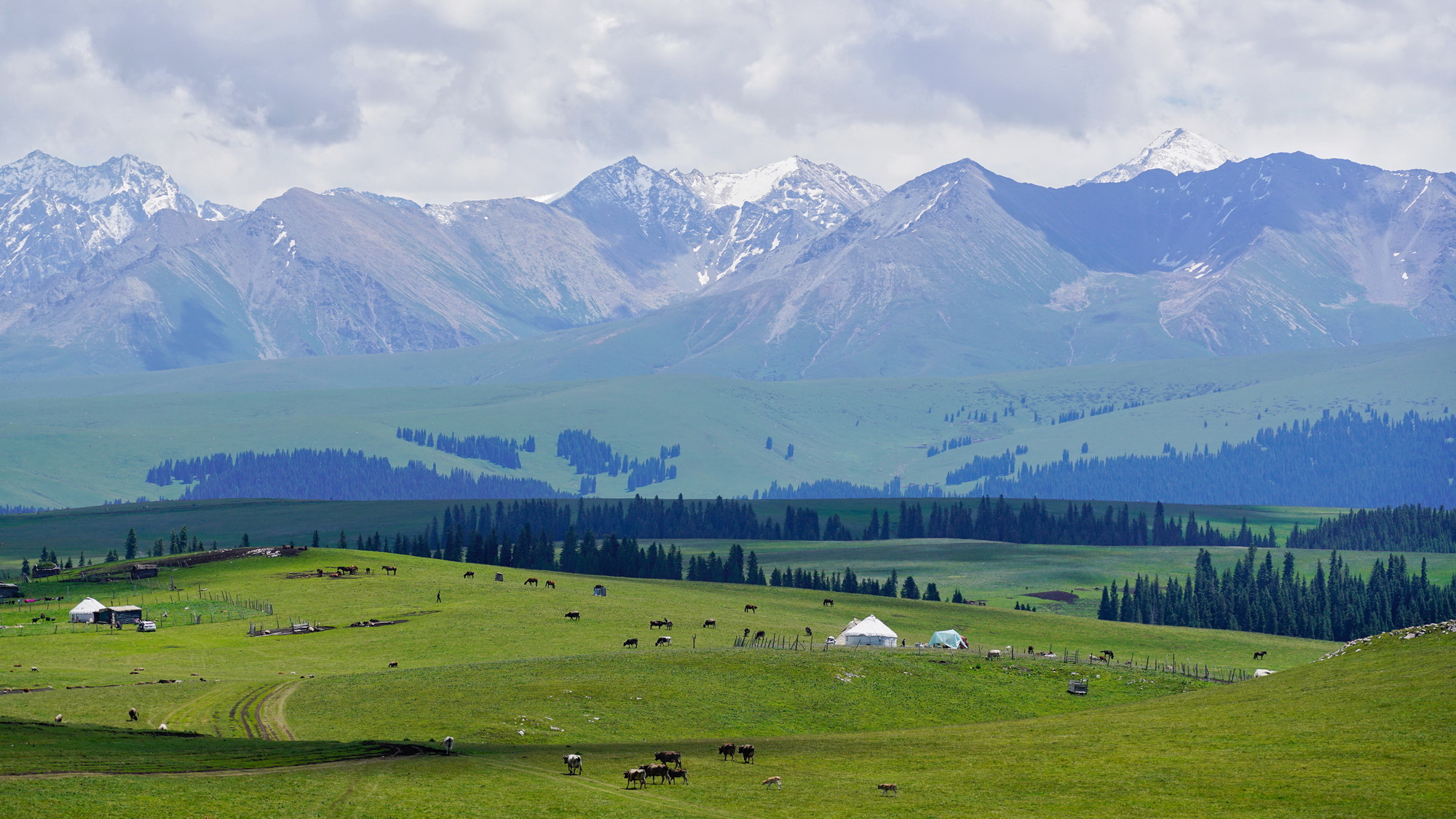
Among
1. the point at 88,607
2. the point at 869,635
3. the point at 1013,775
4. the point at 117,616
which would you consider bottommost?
the point at 117,616

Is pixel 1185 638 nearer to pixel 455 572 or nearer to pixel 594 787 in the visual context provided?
pixel 455 572

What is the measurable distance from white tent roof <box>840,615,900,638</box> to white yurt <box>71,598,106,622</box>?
236 ft

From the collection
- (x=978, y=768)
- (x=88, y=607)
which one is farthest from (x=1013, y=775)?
(x=88, y=607)

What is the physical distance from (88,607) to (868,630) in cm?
7530

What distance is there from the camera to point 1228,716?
8081 cm

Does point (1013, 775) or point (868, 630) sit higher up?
point (868, 630)

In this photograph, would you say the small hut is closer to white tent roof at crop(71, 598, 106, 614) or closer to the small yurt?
white tent roof at crop(71, 598, 106, 614)

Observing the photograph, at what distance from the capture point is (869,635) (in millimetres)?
140125

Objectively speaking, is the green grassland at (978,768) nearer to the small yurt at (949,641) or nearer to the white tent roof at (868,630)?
the small yurt at (949,641)

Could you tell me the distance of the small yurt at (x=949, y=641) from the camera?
139 m

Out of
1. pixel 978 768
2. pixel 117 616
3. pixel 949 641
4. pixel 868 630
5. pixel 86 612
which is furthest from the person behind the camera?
pixel 86 612

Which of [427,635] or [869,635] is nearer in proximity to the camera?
[427,635]

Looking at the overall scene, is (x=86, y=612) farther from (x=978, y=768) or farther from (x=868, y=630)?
(x=978, y=768)

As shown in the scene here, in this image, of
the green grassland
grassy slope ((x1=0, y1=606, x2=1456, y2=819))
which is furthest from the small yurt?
grassy slope ((x1=0, y1=606, x2=1456, y2=819))
